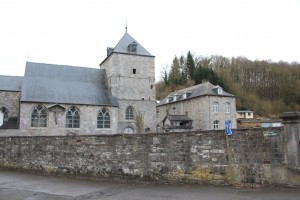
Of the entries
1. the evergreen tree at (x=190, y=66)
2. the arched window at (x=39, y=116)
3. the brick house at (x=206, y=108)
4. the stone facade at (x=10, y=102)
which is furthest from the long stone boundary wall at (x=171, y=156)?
the evergreen tree at (x=190, y=66)

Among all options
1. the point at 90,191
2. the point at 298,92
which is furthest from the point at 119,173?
the point at 298,92

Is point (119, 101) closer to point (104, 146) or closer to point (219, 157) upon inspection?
point (104, 146)

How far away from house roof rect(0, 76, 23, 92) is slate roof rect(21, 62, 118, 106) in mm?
3033

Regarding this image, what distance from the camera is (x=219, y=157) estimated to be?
9.37 meters

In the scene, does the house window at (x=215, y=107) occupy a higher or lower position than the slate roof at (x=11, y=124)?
higher

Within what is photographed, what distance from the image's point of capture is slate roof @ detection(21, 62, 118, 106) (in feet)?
95.2

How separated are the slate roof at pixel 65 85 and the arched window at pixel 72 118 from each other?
82cm

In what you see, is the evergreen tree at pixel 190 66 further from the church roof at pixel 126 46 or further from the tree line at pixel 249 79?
the church roof at pixel 126 46

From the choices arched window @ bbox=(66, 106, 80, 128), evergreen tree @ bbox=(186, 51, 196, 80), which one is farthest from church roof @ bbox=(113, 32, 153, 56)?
evergreen tree @ bbox=(186, 51, 196, 80)

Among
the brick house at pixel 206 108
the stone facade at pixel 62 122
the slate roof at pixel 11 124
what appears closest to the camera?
the stone facade at pixel 62 122

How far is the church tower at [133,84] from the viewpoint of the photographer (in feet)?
104

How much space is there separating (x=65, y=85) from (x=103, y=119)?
5711 mm

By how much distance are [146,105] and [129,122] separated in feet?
9.33

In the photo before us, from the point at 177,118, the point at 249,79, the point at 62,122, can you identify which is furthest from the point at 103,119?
the point at 249,79
